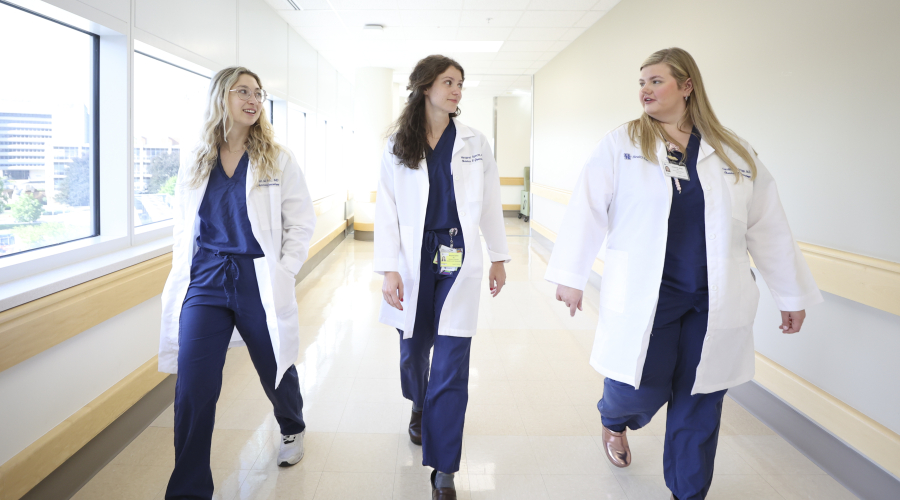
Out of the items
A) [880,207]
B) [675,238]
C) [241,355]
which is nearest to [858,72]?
[880,207]

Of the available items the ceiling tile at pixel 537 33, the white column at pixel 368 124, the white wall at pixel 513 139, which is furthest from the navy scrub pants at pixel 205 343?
the white wall at pixel 513 139

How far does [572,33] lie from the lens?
6.92m

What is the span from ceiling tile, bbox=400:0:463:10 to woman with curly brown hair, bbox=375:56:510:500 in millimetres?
3723

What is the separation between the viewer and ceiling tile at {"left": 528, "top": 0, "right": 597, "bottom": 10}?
5.50 meters

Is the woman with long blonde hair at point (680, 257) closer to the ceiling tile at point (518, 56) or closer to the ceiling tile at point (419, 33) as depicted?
the ceiling tile at point (419, 33)

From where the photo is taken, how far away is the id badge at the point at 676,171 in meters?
1.89

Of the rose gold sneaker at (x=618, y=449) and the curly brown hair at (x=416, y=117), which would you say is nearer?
the curly brown hair at (x=416, y=117)

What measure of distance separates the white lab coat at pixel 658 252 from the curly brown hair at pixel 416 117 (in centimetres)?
62

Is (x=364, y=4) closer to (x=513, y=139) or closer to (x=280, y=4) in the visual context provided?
(x=280, y=4)

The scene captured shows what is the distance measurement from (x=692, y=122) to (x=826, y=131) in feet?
3.52

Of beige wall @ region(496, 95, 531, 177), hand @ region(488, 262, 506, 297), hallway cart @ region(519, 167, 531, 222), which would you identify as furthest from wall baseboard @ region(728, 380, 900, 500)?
beige wall @ region(496, 95, 531, 177)

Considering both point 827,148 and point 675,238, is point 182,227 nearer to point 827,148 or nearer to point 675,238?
point 675,238

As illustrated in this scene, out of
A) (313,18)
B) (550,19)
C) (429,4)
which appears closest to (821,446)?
(429,4)

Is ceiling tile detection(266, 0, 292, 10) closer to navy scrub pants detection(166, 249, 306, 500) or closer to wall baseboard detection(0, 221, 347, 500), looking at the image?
wall baseboard detection(0, 221, 347, 500)
